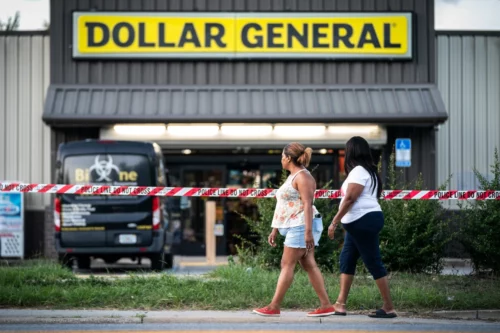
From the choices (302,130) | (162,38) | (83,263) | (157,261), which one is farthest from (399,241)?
(162,38)

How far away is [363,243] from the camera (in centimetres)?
1003

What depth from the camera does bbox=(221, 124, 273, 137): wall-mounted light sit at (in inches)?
864

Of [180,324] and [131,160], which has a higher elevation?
[131,160]

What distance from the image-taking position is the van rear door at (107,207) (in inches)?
689

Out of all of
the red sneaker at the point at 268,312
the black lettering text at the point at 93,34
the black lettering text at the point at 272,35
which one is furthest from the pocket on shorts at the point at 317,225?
the black lettering text at the point at 93,34

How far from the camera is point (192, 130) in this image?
2195 centimetres

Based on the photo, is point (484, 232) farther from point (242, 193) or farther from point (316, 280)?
point (316, 280)

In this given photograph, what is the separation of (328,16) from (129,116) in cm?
510

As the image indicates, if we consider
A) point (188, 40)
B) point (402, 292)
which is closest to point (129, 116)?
point (188, 40)

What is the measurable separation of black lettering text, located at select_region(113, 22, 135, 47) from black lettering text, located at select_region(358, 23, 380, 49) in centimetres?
523

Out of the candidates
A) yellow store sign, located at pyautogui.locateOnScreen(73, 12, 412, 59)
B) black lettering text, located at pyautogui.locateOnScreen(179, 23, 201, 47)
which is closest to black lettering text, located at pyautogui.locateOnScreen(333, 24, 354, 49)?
yellow store sign, located at pyautogui.locateOnScreen(73, 12, 412, 59)

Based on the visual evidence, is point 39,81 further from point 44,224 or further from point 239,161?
point 239,161

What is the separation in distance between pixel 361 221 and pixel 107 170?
8.46m

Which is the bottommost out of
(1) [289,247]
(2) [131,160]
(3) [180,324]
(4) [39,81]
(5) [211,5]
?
(3) [180,324]
